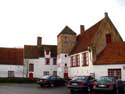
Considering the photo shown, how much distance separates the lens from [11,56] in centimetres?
6481

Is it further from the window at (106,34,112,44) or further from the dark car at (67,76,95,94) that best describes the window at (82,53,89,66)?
the dark car at (67,76,95,94)

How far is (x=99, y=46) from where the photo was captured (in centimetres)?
4506

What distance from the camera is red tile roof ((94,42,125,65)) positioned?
135ft

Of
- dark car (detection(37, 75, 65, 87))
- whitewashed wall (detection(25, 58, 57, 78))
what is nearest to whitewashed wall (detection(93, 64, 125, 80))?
dark car (detection(37, 75, 65, 87))

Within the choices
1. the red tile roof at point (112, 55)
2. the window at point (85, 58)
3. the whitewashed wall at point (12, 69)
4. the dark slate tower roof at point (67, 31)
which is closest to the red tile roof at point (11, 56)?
the whitewashed wall at point (12, 69)

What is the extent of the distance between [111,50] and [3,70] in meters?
27.5

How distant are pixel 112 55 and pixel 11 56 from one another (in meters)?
29.1

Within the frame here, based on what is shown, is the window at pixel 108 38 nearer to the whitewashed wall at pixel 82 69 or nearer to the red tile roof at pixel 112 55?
the red tile roof at pixel 112 55

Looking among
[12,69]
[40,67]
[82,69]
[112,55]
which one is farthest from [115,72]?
[12,69]

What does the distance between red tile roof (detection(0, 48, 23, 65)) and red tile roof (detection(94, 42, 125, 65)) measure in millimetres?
25091

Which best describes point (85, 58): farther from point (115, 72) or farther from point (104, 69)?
point (115, 72)

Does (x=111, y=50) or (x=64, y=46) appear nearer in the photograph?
(x=111, y=50)

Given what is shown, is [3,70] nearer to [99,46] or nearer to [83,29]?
[83,29]

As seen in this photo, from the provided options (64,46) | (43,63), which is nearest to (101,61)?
(64,46)
